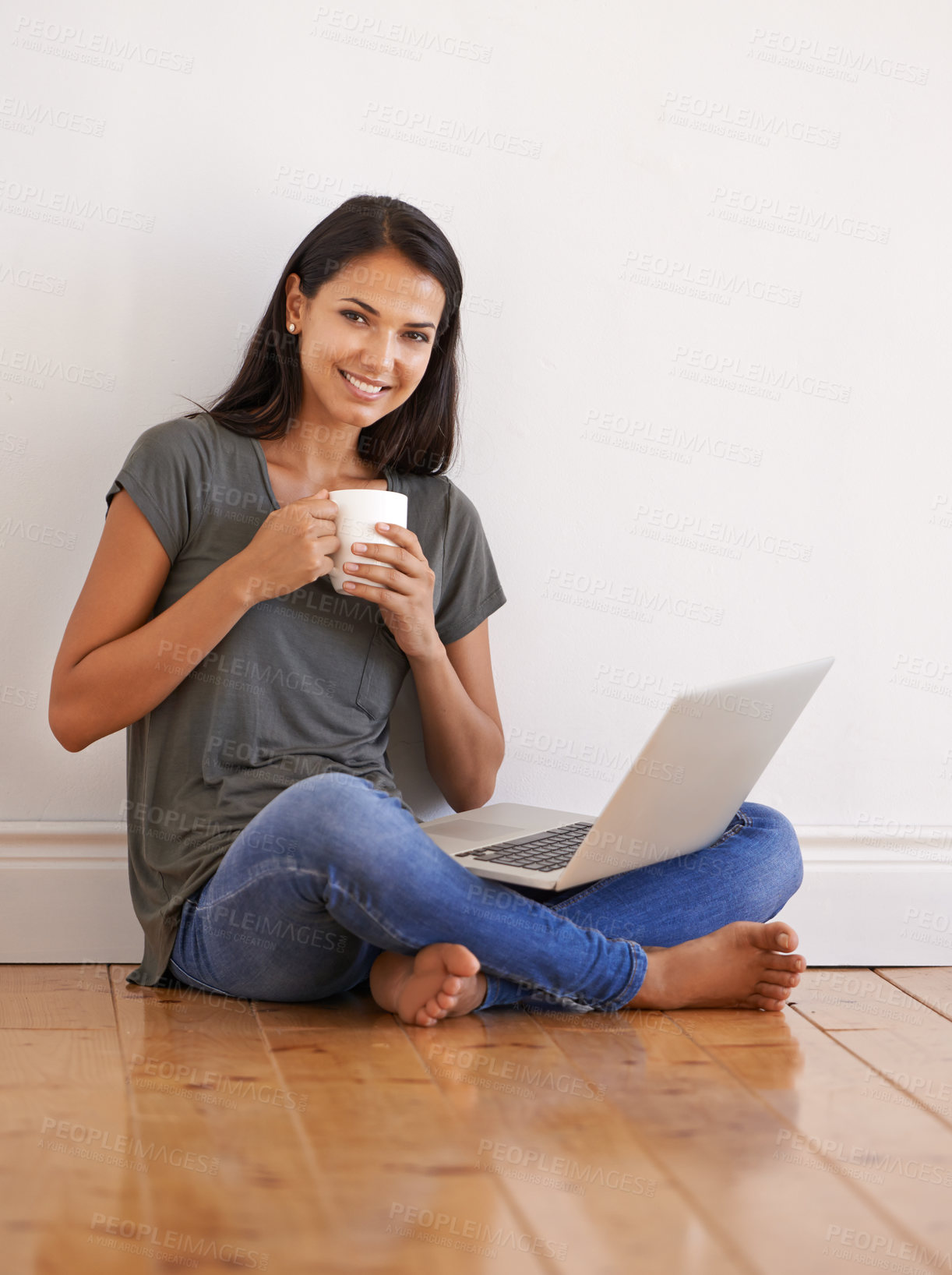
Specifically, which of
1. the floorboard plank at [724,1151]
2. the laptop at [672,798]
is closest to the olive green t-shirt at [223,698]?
the laptop at [672,798]

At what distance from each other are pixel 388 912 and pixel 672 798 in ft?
1.10

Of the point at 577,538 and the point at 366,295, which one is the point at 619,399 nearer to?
the point at 577,538

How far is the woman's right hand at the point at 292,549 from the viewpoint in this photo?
51.3 inches

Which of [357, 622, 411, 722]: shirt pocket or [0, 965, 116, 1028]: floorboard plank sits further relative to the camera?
[357, 622, 411, 722]: shirt pocket

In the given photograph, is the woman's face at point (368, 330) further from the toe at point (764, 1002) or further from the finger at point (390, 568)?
the toe at point (764, 1002)

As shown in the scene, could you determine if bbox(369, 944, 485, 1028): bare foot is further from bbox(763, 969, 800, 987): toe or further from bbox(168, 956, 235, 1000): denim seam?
bbox(763, 969, 800, 987): toe

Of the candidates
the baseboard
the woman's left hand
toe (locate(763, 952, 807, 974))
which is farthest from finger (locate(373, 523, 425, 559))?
the baseboard

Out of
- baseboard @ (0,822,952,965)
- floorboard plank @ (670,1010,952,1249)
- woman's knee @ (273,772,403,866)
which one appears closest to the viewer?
floorboard plank @ (670,1010,952,1249)

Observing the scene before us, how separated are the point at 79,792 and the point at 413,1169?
Result: 0.84 m

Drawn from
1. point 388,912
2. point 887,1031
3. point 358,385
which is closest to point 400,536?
point 358,385

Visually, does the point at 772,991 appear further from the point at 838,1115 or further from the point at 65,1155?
the point at 65,1155

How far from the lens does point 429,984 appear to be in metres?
1.26

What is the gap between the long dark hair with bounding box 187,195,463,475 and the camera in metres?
1.47

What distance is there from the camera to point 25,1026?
132 centimetres
